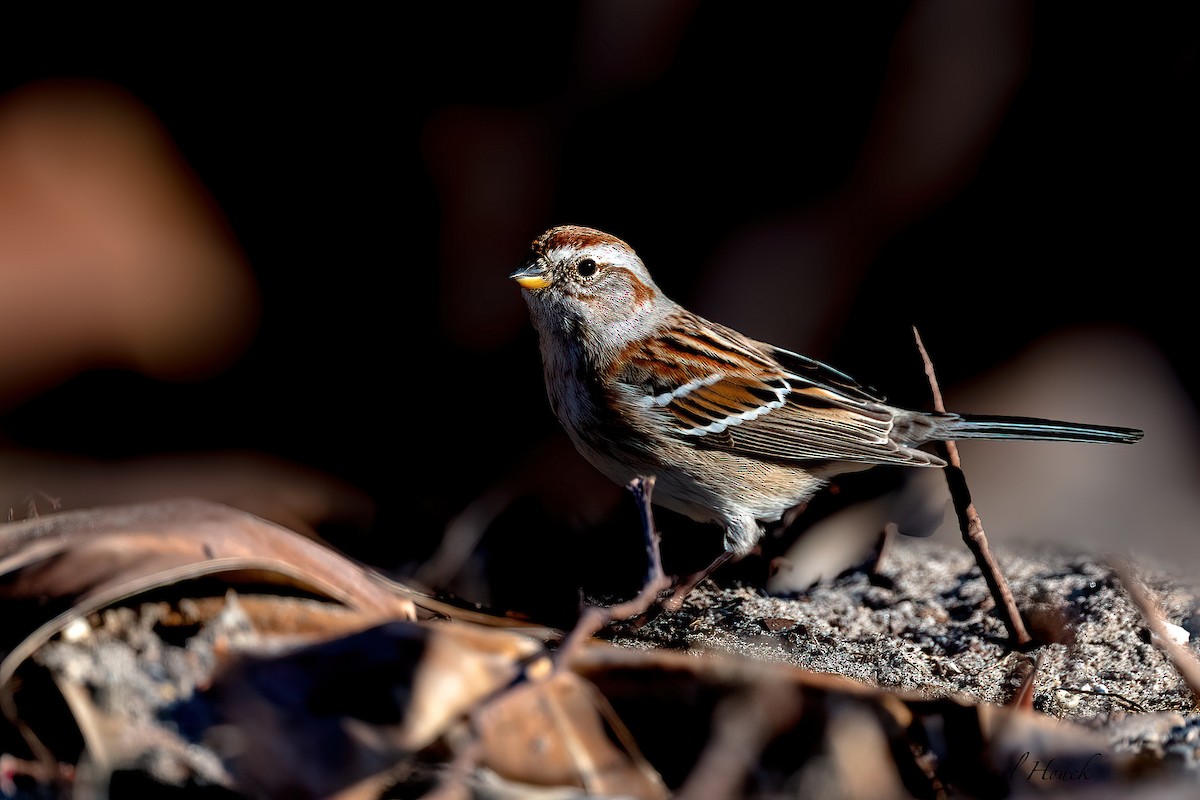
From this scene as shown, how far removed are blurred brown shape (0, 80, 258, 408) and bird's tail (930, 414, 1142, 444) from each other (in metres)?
1.85

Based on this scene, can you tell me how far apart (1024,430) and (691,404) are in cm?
83

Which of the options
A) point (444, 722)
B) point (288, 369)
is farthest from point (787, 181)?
point (444, 722)

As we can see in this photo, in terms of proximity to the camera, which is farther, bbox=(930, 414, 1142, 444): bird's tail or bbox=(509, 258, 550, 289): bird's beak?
bbox=(509, 258, 550, 289): bird's beak

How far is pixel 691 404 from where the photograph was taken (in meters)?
2.97

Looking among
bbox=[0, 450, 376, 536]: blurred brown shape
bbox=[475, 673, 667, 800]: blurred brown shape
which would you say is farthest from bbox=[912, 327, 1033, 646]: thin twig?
bbox=[0, 450, 376, 536]: blurred brown shape

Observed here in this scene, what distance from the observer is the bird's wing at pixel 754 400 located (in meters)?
2.91

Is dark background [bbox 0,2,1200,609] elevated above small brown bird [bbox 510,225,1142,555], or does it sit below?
above

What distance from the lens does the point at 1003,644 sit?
205 cm

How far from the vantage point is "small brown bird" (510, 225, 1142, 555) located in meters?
2.85

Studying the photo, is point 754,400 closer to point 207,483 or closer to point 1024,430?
point 1024,430

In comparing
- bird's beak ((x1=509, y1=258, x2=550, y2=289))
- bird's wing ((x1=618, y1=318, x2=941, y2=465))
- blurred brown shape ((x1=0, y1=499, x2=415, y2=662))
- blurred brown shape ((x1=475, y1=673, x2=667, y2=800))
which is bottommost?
blurred brown shape ((x1=475, y1=673, x2=667, y2=800))
